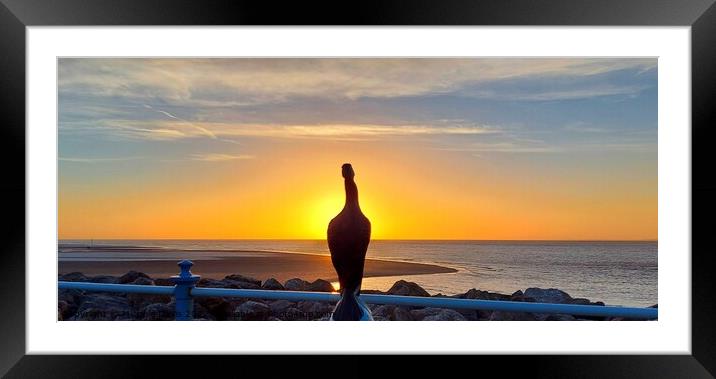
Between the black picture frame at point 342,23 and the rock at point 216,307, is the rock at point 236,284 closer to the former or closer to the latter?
the rock at point 216,307

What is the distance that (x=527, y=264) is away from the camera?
755 inches

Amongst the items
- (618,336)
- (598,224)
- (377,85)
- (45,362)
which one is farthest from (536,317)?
(377,85)

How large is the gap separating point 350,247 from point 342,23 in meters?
0.89

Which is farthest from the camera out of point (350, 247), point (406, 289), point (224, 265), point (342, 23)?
point (224, 265)

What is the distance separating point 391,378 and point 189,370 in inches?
24.5

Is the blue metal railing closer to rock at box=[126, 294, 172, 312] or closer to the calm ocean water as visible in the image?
rock at box=[126, 294, 172, 312]

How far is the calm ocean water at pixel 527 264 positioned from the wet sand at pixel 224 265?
67 cm

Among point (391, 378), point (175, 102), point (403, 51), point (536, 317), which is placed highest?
point (175, 102)

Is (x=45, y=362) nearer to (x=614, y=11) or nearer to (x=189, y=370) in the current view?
(x=189, y=370)

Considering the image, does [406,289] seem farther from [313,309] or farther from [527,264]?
[527,264]

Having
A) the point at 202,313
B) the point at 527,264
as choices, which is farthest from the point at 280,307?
the point at 527,264

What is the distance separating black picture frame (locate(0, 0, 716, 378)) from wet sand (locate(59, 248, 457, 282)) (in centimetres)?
1483

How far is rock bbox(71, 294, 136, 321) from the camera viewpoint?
6285 millimetres

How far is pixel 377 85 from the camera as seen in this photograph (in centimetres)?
2166
